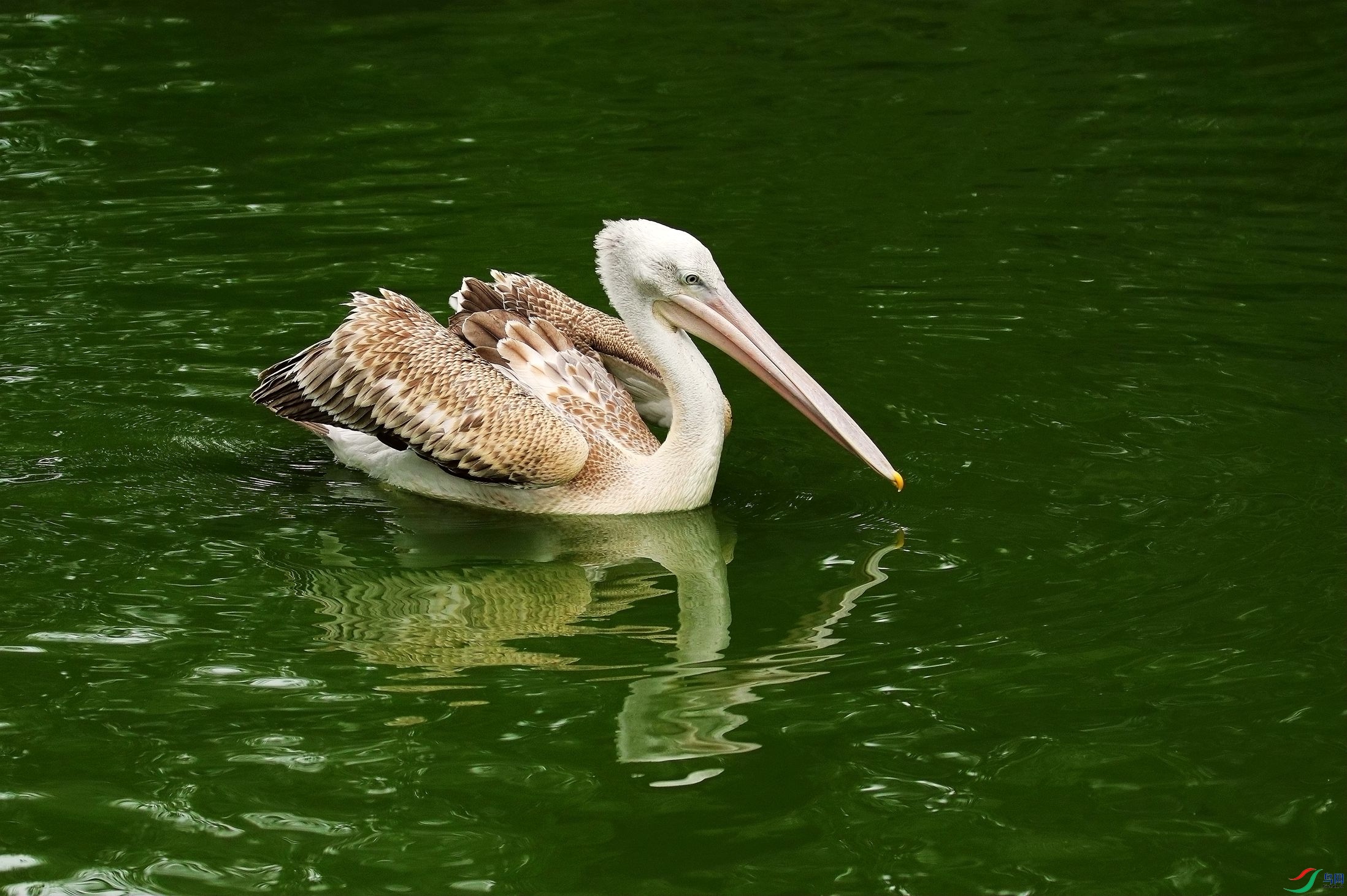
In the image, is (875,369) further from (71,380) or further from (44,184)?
(44,184)

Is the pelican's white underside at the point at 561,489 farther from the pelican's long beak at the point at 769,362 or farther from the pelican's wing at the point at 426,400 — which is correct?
the pelican's long beak at the point at 769,362

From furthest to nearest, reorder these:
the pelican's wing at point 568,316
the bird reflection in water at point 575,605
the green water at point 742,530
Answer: the pelican's wing at point 568,316 → the bird reflection in water at point 575,605 → the green water at point 742,530

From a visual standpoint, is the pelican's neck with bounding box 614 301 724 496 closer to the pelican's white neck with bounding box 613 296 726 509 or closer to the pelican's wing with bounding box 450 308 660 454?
the pelican's white neck with bounding box 613 296 726 509

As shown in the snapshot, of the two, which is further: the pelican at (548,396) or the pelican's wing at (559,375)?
the pelican's wing at (559,375)

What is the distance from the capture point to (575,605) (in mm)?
5629

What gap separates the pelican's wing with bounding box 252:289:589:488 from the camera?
20.6 feet

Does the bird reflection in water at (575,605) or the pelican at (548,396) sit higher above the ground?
the pelican at (548,396)

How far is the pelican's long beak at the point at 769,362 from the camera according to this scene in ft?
19.9

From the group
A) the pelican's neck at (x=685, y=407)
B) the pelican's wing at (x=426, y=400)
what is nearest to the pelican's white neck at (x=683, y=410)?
the pelican's neck at (x=685, y=407)

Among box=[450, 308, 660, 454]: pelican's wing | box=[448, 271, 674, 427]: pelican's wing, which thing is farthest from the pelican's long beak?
box=[448, 271, 674, 427]: pelican's wing

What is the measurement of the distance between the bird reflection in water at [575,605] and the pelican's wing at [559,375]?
37 centimetres

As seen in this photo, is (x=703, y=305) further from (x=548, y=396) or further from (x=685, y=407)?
(x=548, y=396)

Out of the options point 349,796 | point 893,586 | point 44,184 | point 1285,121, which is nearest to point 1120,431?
point 893,586

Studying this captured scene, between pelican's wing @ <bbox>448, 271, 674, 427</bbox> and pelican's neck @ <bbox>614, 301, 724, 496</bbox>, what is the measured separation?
581 mm
